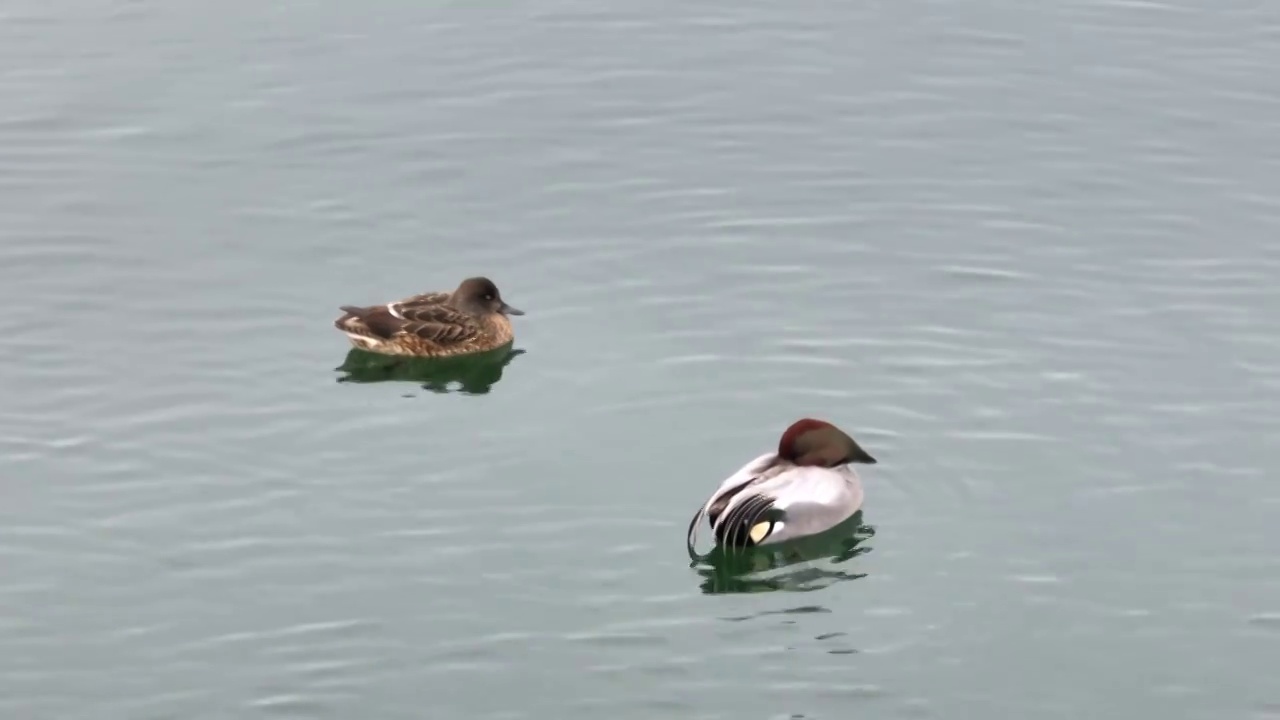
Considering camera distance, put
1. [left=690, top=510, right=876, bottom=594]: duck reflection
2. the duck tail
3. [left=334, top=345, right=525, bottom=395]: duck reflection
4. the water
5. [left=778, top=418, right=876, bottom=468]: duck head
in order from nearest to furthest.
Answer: the water, [left=690, top=510, right=876, bottom=594]: duck reflection, the duck tail, [left=778, top=418, right=876, bottom=468]: duck head, [left=334, top=345, right=525, bottom=395]: duck reflection

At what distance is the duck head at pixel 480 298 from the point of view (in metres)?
20.9

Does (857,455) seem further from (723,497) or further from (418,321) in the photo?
(418,321)

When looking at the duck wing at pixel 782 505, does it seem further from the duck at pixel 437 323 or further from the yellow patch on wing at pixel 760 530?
the duck at pixel 437 323

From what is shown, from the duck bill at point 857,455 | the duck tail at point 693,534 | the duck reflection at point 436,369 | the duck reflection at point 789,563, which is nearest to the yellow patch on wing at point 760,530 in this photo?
the duck reflection at point 789,563

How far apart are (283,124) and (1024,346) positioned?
9378mm

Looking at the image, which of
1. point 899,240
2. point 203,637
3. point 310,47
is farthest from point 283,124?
point 203,637

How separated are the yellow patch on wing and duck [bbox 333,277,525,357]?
14.8 ft

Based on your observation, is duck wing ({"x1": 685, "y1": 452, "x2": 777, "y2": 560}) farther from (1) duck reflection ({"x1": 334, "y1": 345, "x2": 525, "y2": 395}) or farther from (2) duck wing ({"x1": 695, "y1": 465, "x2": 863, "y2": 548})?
(1) duck reflection ({"x1": 334, "y1": 345, "x2": 525, "y2": 395})

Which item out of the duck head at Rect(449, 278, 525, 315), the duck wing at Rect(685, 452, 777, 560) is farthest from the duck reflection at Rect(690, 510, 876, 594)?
the duck head at Rect(449, 278, 525, 315)

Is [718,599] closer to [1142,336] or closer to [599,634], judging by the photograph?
[599,634]

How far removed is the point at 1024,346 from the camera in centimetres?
2041

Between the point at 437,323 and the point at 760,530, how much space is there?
4.93 metres

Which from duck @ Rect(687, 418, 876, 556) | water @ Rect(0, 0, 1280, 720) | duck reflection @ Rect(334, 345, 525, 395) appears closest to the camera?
water @ Rect(0, 0, 1280, 720)

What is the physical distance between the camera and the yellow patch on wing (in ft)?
55.9
